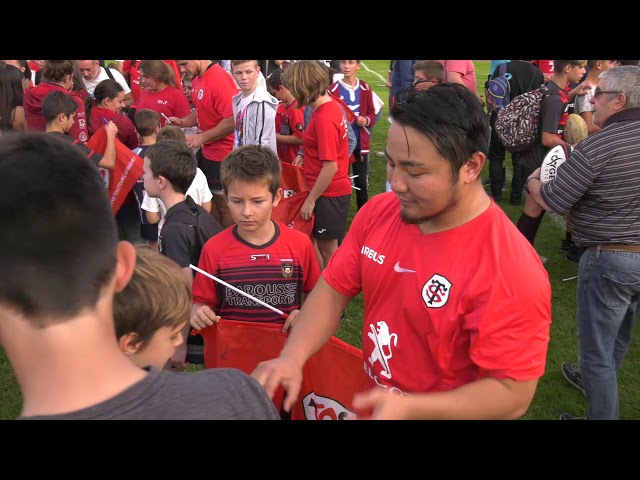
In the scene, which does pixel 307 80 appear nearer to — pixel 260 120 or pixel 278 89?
pixel 260 120

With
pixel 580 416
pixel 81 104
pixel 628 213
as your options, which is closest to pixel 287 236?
pixel 628 213

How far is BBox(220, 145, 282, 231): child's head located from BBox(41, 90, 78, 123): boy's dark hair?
10.0 ft

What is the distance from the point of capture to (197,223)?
3.68 meters

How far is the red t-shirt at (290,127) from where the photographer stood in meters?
6.95

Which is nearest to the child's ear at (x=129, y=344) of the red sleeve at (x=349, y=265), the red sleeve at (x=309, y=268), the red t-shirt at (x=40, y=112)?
the red sleeve at (x=349, y=265)

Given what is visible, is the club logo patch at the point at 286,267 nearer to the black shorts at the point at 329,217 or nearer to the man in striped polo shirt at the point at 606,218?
the man in striped polo shirt at the point at 606,218

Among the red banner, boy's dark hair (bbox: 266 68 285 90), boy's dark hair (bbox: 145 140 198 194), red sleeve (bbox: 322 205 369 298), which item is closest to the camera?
red sleeve (bbox: 322 205 369 298)

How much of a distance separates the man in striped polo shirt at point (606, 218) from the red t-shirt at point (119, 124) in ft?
15.1

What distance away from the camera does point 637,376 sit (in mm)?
4859

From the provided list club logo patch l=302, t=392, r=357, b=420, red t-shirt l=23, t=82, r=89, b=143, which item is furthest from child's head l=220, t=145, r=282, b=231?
red t-shirt l=23, t=82, r=89, b=143

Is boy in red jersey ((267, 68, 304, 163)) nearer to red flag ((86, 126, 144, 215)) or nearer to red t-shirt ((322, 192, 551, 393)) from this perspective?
red flag ((86, 126, 144, 215))

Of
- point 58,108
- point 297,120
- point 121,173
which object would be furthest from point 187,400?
point 297,120

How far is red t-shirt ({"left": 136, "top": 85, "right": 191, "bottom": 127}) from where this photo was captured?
6.97 meters

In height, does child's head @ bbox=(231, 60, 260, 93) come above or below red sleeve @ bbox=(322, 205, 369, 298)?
above
